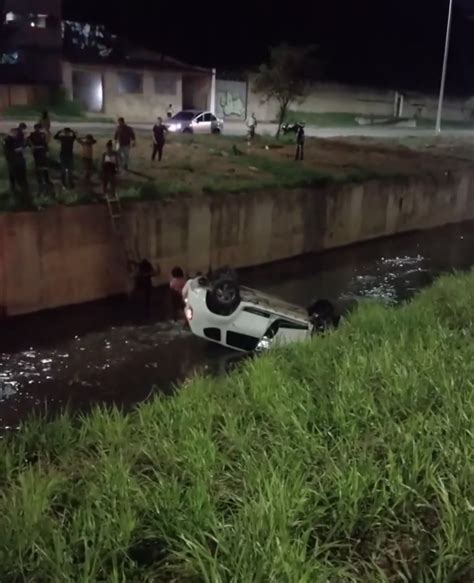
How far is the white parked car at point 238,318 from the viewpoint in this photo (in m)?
12.8

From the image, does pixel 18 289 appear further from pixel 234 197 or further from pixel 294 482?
pixel 294 482

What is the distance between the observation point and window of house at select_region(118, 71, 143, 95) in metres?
34.0

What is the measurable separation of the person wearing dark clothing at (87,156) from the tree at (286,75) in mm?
14708

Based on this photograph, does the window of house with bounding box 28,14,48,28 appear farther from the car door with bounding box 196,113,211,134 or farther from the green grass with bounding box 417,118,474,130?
the green grass with bounding box 417,118,474,130

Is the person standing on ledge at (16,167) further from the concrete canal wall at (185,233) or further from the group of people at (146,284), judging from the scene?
the group of people at (146,284)


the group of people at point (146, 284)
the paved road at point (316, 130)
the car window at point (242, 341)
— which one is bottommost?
the group of people at point (146, 284)

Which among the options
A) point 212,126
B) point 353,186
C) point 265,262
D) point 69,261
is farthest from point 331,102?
point 69,261

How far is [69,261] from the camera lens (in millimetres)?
17594

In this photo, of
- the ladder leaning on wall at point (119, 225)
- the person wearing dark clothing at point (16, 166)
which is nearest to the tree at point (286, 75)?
the ladder leaning on wall at point (119, 225)

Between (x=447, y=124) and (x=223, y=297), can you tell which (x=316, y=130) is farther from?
(x=223, y=297)

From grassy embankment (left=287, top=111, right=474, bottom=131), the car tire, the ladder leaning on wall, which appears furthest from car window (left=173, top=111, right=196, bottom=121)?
the car tire

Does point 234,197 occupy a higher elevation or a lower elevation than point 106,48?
lower

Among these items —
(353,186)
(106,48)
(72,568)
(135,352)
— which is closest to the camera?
(72,568)

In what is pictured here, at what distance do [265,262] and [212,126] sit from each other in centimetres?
1020
